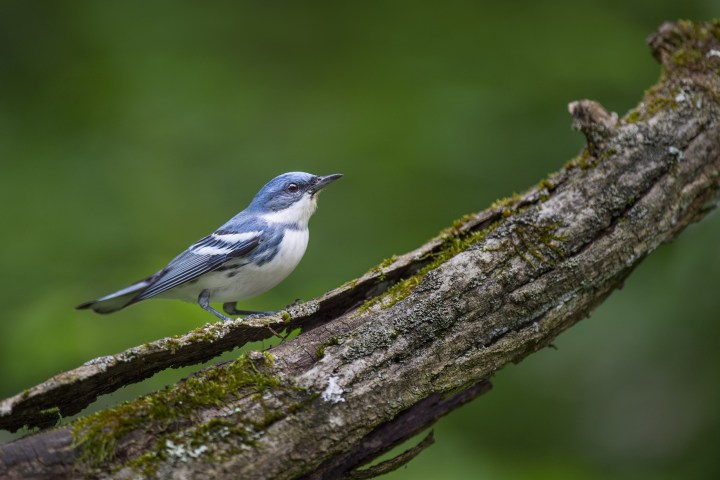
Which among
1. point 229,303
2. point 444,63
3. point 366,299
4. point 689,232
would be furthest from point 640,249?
point 444,63

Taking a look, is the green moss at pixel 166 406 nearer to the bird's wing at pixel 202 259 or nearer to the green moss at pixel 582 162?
the bird's wing at pixel 202 259

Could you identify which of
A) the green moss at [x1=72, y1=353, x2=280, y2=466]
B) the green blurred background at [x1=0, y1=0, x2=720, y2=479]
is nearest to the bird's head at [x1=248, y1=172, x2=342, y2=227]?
the green blurred background at [x1=0, y1=0, x2=720, y2=479]

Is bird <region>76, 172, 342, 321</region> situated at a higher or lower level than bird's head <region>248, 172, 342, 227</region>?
lower

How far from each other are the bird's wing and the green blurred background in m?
0.36

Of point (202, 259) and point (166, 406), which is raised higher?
point (202, 259)

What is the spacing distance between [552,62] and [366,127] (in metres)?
1.86

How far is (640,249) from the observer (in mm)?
3941

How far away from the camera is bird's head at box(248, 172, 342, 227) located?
5.23m

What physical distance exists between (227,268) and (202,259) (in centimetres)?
18

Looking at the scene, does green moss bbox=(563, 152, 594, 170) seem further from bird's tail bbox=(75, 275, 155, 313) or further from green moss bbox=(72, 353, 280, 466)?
bird's tail bbox=(75, 275, 155, 313)

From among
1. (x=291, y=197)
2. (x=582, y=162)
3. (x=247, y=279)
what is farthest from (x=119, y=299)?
(x=582, y=162)

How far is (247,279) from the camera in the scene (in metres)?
4.82

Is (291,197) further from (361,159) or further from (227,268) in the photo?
(361,159)

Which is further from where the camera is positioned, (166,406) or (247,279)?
(247,279)
